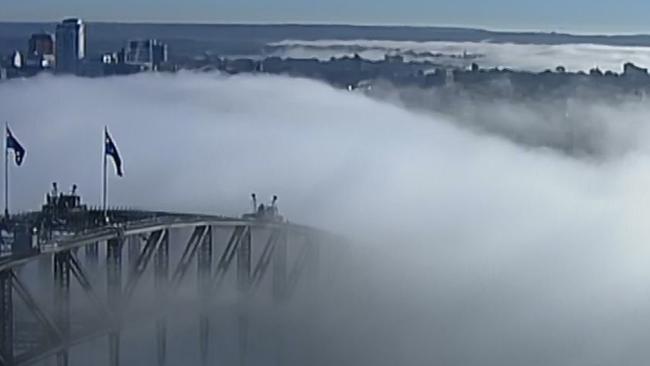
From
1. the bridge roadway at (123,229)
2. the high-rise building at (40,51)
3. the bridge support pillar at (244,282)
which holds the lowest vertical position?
the bridge support pillar at (244,282)

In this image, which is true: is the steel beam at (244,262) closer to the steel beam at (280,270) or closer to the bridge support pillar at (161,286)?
the steel beam at (280,270)

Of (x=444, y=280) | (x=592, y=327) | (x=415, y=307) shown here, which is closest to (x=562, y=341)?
(x=592, y=327)

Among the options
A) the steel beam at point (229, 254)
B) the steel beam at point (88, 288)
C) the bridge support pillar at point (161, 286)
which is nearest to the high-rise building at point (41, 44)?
the steel beam at point (229, 254)

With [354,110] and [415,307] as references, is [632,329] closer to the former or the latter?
[415,307]

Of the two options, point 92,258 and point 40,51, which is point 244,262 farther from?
point 40,51

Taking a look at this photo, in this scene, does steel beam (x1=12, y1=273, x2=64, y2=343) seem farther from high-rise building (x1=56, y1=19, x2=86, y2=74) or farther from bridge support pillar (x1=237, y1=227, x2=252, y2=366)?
high-rise building (x1=56, y1=19, x2=86, y2=74)

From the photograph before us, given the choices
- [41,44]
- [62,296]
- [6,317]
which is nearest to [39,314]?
[62,296]

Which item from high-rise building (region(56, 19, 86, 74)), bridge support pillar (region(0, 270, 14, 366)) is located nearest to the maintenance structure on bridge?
bridge support pillar (region(0, 270, 14, 366))
